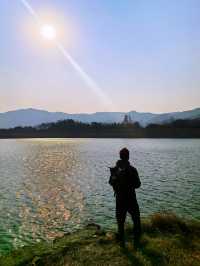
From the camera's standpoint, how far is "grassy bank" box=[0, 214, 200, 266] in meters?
11.0

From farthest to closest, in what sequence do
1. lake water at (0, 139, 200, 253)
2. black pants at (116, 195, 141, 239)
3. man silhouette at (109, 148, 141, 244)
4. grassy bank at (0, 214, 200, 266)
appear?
lake water at (0, 139, 200, 253) → black pants at (116, 195, 141, 239) → man silhouette at (109, 148, 141, 244) → grassy bank at (0, 214, 200, 266)

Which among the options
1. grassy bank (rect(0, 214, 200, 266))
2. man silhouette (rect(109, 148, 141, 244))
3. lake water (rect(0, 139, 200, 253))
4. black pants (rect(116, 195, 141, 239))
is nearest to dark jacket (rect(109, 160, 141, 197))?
man silhouette (rect(109, 148, 141, 244))

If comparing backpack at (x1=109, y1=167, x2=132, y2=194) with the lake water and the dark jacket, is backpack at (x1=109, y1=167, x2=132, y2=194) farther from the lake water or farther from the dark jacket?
the lake water

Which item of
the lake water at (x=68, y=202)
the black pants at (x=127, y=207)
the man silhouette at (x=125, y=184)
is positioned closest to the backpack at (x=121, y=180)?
the man silhouette at (x=125, y=184)

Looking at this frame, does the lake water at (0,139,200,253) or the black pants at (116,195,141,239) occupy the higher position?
the black pants at (116,195,141,239)

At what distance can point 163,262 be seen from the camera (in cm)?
1070

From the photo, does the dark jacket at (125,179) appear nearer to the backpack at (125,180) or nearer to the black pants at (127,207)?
the backpack at (125,180)

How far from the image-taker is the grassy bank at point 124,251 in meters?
11.0

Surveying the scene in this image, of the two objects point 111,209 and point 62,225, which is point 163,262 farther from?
point 111,209

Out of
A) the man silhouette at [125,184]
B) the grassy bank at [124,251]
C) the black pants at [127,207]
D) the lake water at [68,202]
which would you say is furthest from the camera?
the lake water at [68,202]

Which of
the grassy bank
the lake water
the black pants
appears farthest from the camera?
the lake water

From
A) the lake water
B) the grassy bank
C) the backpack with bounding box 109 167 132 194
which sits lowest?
the lake water

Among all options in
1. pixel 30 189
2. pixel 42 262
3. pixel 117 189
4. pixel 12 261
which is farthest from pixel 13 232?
pixel 30 189

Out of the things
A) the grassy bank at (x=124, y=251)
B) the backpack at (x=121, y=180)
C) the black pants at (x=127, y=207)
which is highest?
the backpack at (x=121, y=180)
